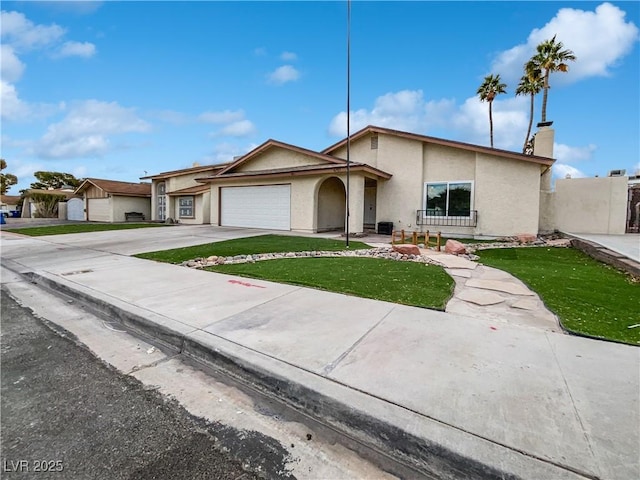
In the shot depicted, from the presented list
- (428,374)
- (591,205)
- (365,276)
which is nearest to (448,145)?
(591,205)

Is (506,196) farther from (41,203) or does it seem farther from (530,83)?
(41,203)

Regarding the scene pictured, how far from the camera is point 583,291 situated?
543 cm

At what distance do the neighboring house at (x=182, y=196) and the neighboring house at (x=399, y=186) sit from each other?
361 centimetres

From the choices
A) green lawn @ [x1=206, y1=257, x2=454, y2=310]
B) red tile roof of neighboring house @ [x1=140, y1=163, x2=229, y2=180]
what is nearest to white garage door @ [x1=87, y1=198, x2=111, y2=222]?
red tile roof of neighboring house @ [x1=140, y1=163, x2=229, y2=180]

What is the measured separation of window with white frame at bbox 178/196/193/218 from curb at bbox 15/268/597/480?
70.3 ft

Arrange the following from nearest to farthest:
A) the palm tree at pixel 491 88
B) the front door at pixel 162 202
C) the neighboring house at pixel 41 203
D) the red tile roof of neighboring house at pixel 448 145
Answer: the red tile roof of neighboring house at pixel 448 145, the palm tree at pixel 491 88, the front door at pixel 162 202, the neighboring house at pixel 41 203

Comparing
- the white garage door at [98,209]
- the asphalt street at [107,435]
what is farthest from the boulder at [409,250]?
the white garage door at [98,209]

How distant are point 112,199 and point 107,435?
30337mm

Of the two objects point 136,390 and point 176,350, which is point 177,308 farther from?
point 136,390

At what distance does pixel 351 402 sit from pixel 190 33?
52.7ft

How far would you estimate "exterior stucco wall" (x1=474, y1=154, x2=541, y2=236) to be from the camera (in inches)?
542

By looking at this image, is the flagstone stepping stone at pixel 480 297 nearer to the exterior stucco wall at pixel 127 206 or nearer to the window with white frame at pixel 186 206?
the window with white frame at pixel 186 206

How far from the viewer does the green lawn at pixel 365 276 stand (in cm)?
515

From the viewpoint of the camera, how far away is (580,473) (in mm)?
1717
